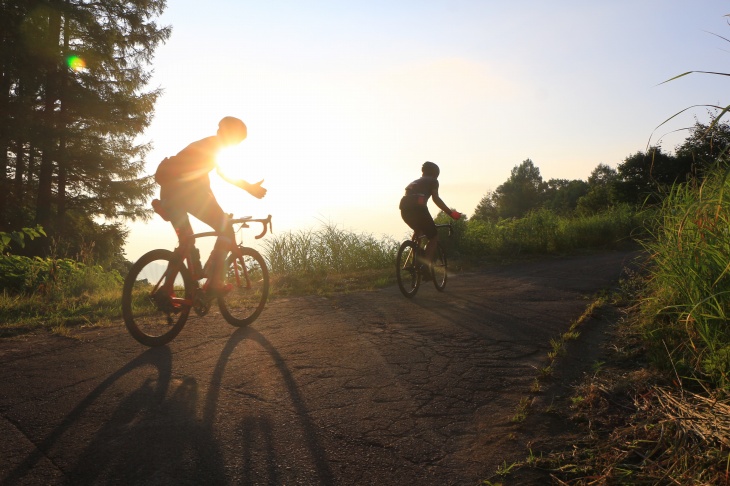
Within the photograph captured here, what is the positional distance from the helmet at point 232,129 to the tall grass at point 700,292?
12.5 feet

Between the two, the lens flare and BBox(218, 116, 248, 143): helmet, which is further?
the lens flare

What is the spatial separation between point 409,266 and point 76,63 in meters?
18.1

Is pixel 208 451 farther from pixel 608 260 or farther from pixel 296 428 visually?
pixel 608 260

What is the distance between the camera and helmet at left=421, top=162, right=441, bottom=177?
8.65m

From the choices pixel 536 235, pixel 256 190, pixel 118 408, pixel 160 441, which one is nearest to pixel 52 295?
pixel 256 190

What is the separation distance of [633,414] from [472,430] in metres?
0.87

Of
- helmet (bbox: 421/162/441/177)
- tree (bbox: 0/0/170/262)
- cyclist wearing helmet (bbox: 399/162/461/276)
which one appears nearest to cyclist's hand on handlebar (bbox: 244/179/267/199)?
cyclist wearing helmet (bbox: 399/162/461/276)

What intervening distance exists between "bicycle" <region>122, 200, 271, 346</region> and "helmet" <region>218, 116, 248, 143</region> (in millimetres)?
792

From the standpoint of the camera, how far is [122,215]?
78.1 ft

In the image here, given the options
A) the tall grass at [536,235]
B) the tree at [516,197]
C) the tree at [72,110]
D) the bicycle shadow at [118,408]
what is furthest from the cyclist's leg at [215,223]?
the tree at [516,197]

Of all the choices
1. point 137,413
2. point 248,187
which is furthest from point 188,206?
point 137,413

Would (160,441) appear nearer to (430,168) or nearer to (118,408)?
(118,408)

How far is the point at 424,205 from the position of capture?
332 inches

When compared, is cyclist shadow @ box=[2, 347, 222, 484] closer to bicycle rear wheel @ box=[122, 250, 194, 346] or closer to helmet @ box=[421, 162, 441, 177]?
bicycle rear wheel @ box=[122, 250, 194, 346]
